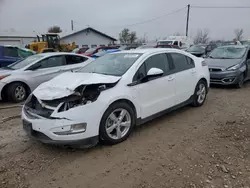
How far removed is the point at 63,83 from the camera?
3.82 m

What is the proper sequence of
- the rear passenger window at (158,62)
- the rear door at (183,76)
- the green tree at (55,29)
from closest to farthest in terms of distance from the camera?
the rear passenger window at (158,62) < the rear door at (183,76) < the green tree at (55,29)

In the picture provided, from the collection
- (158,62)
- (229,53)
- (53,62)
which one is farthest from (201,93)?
(53,62)

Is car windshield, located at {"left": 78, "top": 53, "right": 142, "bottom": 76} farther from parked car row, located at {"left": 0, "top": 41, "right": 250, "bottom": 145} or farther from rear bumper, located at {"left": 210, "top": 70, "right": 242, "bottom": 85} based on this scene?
rear bumper, located at {"left": 210, "top": 70, "right": 242, "bottom": 85}

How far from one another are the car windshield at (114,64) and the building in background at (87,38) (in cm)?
3498

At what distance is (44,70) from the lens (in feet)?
23.0

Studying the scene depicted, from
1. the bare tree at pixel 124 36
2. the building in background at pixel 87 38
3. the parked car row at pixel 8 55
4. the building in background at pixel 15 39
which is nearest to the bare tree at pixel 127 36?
the bare tree at pixel 124 36

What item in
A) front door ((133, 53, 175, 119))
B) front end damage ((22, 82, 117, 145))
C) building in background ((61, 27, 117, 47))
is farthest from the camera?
building in background ((61, 27, 117, 47))

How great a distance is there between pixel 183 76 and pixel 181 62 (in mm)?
347

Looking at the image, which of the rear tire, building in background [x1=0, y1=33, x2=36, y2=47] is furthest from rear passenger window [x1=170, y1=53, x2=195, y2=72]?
building in background [x1=0, y1=33, x2=36, y2=47]

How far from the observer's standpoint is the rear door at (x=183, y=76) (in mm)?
4836

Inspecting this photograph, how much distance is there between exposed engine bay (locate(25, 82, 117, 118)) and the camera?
3355mm

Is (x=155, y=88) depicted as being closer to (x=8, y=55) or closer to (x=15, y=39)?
(x=8, y=55)

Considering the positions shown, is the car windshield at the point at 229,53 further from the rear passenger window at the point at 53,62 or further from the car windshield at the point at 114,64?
the rear passenger window at the point at 53,62

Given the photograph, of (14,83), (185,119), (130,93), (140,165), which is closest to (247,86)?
(185,119)
